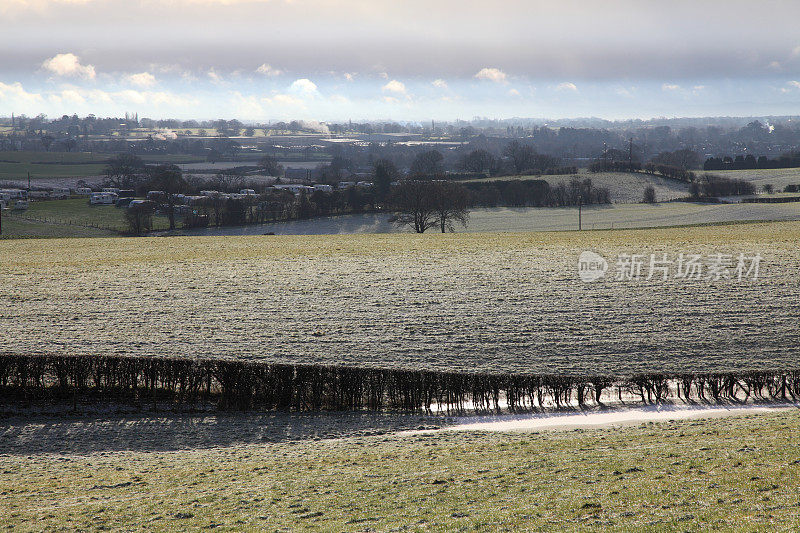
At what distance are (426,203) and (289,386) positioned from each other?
44681 millimetres

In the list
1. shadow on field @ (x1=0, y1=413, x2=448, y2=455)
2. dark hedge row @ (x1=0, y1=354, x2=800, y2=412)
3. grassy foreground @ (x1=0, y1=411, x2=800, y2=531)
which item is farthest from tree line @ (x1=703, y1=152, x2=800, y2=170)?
shadow on field @ (x1=0, y1=413, x2=448, y2=455)

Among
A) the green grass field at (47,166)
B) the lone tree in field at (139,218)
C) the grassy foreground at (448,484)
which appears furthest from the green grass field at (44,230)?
the green grass field at (47,166)

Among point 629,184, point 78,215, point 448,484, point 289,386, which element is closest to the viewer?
point 448,484

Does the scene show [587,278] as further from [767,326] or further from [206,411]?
[206,411]

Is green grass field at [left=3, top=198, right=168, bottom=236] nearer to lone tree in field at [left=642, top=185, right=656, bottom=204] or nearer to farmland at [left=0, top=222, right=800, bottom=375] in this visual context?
farmland at [left=0, top=222, right=800, bottom=375]

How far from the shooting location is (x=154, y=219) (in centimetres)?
8256

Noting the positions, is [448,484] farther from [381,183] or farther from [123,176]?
[123,176]

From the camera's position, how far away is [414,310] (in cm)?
2892

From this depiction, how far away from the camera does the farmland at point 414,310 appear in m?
24.6

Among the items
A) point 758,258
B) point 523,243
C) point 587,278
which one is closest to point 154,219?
point 523,243

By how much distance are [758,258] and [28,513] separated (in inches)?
1440

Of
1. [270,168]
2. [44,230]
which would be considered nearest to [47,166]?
[270,168]

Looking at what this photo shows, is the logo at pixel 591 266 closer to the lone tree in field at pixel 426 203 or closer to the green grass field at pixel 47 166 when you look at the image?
the lone tree in field at pixel 426 203

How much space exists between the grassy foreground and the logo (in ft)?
50.6
